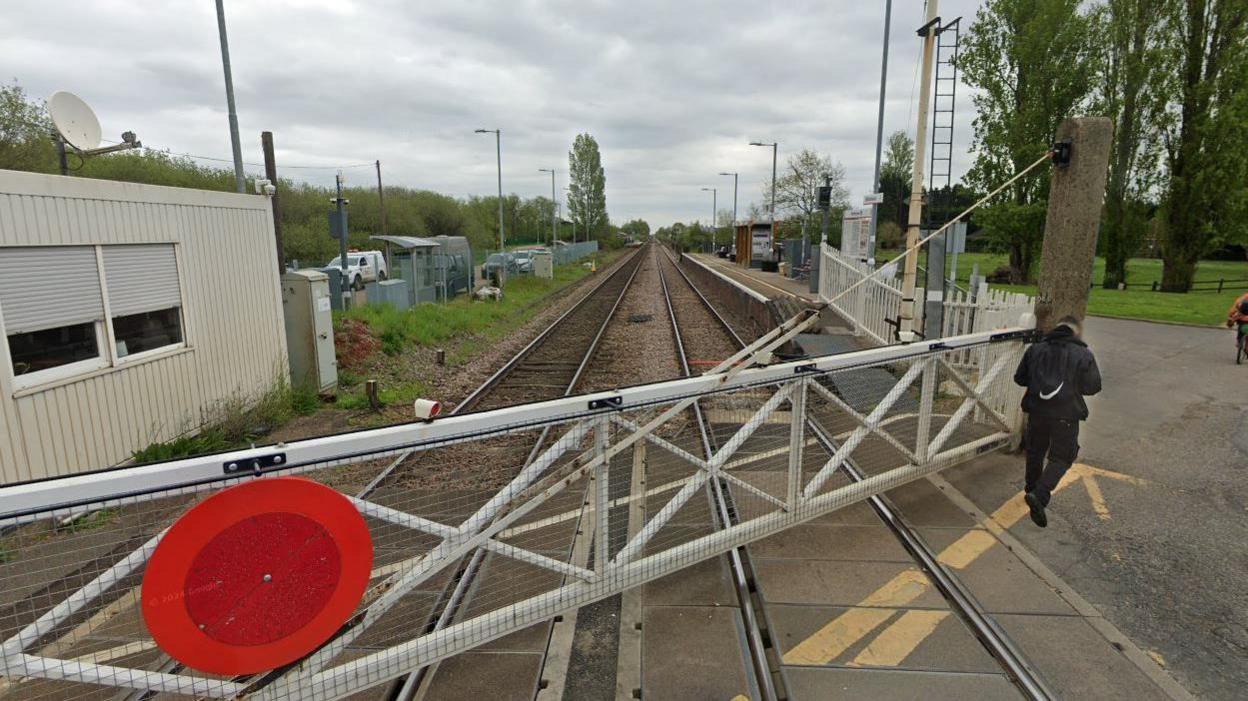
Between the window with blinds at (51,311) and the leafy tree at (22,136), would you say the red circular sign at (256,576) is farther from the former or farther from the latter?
the leafy tree at (22,136)

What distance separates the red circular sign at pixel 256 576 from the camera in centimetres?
229

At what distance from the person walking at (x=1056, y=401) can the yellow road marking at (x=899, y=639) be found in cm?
194

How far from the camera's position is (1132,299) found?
22.3 metres

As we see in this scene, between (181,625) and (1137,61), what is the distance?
32423 millimetres

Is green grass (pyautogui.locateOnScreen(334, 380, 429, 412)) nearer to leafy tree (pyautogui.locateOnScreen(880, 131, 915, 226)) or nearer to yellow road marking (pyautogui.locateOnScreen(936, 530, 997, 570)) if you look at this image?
yellow road marking (pyautogui.locateOnScreen(936, 530, 997, 570))

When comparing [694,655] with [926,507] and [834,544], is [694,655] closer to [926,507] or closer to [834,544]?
[834,544]

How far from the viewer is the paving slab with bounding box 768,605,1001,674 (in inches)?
136

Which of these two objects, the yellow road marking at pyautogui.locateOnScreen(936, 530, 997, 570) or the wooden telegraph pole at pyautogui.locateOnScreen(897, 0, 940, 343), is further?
the wooden telegraph pole at pyautogui.locateOnScreen(897, 0, 940, 343)

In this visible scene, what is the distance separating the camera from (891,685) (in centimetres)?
329

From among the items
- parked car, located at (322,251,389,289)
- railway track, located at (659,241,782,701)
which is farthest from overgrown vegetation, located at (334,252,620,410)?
parked car, located at (322,251,389,289)

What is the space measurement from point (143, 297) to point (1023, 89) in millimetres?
30124

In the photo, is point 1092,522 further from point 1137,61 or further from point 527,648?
point 1137,61

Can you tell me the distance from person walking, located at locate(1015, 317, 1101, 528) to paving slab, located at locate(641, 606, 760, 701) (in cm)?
303

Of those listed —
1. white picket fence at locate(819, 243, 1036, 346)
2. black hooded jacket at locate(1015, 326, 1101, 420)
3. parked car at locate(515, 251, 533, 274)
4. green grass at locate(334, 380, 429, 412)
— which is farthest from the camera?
parked car at locate(515, 251, 533, 274)
